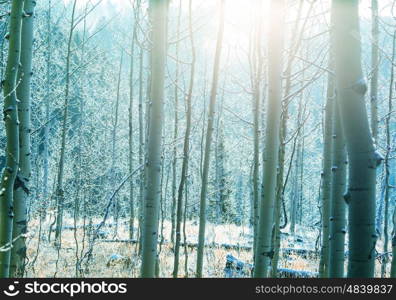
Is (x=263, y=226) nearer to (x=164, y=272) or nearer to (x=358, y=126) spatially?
(x=358, y=126)

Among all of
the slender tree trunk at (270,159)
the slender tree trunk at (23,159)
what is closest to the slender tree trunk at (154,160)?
the slender tree trunk at (270,159)

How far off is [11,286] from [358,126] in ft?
7.86

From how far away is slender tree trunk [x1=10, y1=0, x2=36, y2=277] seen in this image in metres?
2.62

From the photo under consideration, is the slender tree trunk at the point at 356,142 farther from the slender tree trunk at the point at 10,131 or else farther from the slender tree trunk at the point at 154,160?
the slender tree trunk at the point at 10,131

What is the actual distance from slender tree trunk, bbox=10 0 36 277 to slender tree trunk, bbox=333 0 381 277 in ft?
7.30

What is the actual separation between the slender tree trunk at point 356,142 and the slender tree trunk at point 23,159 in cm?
223

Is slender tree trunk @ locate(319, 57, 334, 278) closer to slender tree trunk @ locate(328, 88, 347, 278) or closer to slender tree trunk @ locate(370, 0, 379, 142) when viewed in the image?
slender tree trunk @ locate(328, 88, 347, 278)

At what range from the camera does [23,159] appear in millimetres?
2809

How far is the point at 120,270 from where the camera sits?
6.34 metres

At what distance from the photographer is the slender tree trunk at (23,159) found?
2615 millimetres

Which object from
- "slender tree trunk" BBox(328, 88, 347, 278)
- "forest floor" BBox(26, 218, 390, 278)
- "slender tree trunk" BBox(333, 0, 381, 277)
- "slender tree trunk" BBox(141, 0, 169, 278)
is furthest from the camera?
"forest floor" BBox(26, 218, 390, 278)

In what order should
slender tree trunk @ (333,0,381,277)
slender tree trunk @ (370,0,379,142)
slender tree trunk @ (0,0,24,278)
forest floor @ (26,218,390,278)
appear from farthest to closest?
forest floor @ (26,218,390,278), slender tree trunk @ (370,0,379,142), slender tree trunk @ (0,0,24,278), slender tree trunk @ (333,0,381,277)

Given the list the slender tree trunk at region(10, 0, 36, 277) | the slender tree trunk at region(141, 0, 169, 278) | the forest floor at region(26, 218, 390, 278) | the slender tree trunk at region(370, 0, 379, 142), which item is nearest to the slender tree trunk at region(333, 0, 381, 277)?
the slender tree trunk at region(141, 0, 169, 278)

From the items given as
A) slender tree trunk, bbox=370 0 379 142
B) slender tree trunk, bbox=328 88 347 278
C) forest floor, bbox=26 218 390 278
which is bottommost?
forest floor, bbox=26 218 390 278
